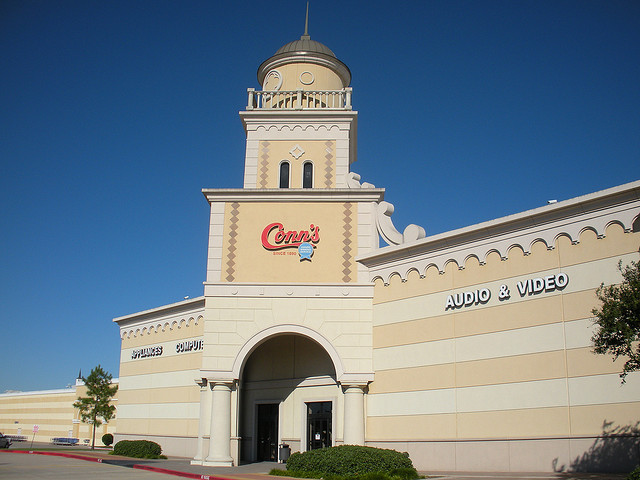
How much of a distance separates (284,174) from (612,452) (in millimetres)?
Answer: 18536

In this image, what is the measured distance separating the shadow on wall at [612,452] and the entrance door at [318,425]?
11053 mm

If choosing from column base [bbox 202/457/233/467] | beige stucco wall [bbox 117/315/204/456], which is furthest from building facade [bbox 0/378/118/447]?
column base [bbox 202/457/233/467]

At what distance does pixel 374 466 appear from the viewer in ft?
63.1

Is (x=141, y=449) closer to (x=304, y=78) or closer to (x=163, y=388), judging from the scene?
(x=163, y=388)

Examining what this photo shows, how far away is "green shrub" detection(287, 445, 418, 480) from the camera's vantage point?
19.1 metres

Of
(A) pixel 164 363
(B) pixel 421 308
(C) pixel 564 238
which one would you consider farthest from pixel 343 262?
(A) pixel 164 363

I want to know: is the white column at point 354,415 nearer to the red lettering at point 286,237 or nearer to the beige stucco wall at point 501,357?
the beige stucco wall at point 501,357

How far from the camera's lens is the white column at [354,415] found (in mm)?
24406

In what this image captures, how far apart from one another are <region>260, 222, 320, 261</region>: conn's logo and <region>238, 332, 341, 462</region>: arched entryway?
3.74 metres

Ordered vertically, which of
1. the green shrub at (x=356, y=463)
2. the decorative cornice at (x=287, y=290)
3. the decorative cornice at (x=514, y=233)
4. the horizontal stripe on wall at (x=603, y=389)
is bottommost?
the green shrub at (x=356, y=463)

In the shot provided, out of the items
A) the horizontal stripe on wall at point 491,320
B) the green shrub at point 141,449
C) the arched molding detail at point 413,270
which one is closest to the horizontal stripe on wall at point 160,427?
the green shrub at point 141,449

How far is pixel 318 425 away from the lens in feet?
91.7

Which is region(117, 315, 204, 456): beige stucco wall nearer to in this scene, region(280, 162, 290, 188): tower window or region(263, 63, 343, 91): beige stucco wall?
region(280, 162, 290, 188): tower window

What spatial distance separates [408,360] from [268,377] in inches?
339
